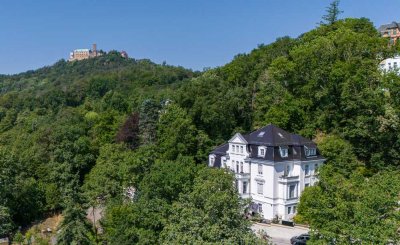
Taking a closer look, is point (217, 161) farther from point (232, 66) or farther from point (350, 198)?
point (232, 66)

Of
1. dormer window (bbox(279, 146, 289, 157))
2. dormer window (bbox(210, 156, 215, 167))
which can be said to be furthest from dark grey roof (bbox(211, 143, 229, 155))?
dormer window (bbox(279, 146, 289, 157))

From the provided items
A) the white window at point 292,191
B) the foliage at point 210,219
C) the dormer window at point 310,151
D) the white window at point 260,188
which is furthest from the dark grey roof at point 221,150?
the foliage at point 210,219

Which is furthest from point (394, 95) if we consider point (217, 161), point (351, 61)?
point (217, 161)

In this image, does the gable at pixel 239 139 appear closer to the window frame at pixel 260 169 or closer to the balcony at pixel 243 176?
the window frame at pixel 260 169

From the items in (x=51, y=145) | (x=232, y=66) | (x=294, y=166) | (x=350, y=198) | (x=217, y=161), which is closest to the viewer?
(x=350, y=198)

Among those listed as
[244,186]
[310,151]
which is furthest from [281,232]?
[310,151]

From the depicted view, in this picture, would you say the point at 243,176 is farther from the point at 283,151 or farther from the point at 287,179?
the point at 283,151
